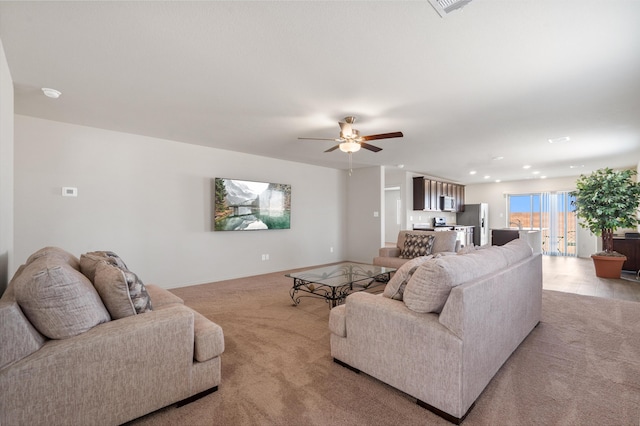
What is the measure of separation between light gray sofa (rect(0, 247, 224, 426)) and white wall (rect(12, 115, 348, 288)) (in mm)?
2637

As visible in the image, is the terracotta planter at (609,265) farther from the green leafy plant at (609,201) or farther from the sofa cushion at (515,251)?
the sofa cushion at (515,251)

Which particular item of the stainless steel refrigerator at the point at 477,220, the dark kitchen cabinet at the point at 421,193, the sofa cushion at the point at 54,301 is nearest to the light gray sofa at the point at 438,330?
the sofa cushion at the point at 54,301

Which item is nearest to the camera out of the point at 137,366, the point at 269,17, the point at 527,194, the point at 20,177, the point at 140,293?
the point at 137,366

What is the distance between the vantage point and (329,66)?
2309mm

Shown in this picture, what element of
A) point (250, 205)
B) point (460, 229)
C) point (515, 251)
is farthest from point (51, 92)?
point (460, 229)

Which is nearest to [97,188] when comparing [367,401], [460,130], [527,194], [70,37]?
[70,37]

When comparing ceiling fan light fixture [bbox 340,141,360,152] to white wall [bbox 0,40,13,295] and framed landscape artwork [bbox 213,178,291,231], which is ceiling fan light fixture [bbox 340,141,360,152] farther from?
white wall [bbox 0,40,13,295]

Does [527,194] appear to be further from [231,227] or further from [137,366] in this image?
[137,366]

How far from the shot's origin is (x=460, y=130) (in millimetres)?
4012

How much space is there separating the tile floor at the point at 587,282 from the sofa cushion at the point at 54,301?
19.4 ft

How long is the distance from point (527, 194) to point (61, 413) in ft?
37.1

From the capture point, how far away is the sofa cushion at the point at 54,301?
1.45 meters

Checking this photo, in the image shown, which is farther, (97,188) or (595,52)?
(97,188)

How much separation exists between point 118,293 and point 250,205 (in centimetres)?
375
